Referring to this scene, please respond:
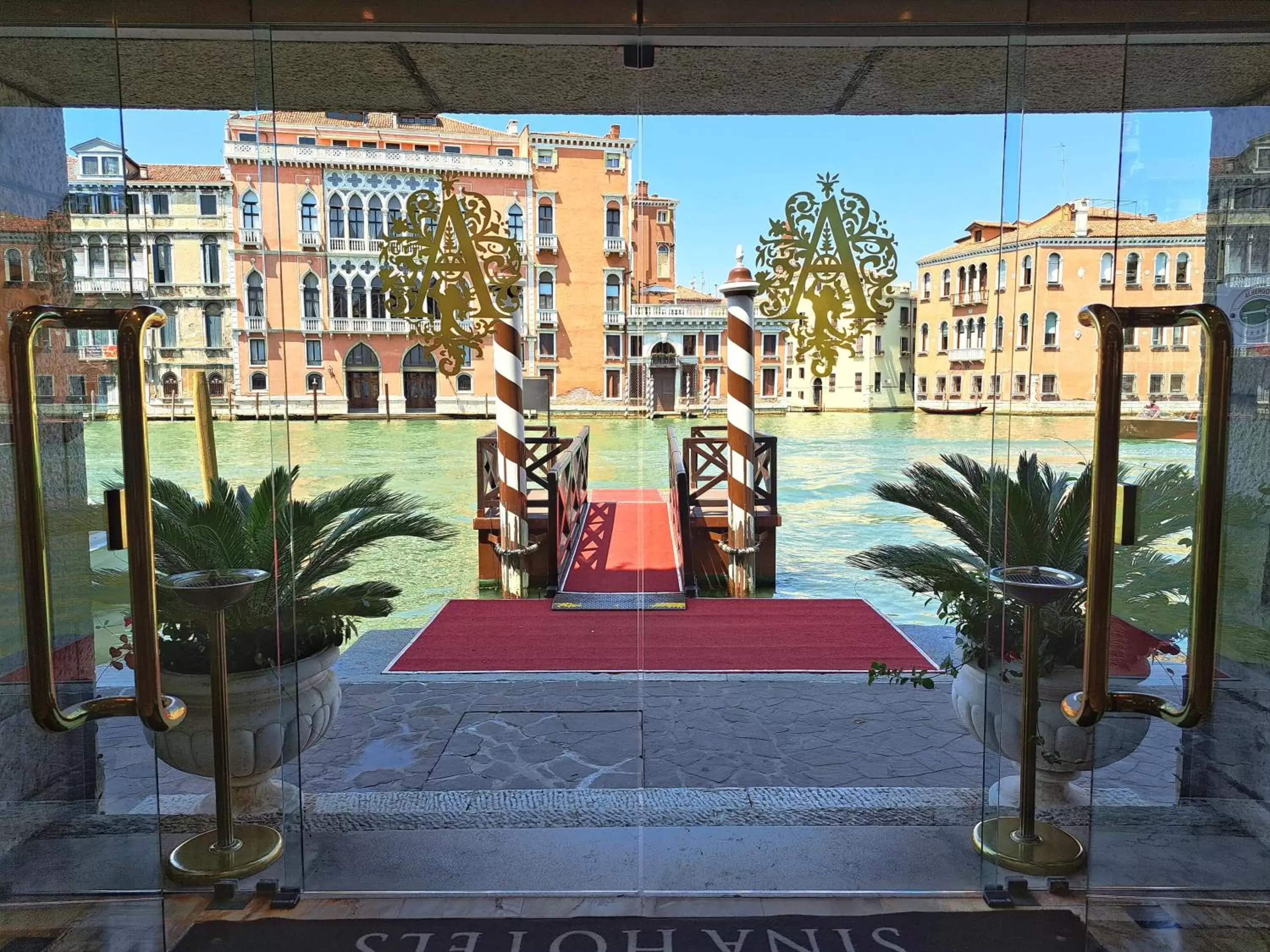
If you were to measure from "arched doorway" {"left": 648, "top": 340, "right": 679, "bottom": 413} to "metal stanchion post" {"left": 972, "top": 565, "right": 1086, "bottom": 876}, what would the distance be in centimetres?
139

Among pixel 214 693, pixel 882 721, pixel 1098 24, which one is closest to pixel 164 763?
pixel 214 693

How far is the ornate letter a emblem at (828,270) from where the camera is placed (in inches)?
101

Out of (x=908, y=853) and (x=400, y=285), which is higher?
(x=400, y=285)

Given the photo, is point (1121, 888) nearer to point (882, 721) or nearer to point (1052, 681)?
point (1052, 681)

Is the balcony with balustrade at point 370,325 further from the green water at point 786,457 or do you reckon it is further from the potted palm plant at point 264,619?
the potted palm plant at point 264,619

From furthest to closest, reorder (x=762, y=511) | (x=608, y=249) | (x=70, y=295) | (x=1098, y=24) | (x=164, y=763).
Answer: (x=762, y=511) < (x=608, y=249) < (x=164, y=763) < (x=1098, y=24) < (x=70, y=295)

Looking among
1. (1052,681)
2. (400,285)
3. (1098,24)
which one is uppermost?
(1098,24)

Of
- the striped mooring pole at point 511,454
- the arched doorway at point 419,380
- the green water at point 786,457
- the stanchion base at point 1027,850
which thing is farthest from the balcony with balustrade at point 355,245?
the stanchion base at point 1027,850

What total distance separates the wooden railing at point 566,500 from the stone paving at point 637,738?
106cm

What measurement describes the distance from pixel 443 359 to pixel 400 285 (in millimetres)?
268

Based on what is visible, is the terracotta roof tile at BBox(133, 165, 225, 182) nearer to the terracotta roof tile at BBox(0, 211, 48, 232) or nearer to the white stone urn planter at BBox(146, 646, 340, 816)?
the terracotta roof tile at BBox(0, 211, 48, 232)

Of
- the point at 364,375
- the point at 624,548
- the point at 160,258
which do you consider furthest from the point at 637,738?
the point at 624,548

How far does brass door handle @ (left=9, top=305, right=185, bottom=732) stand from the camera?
1518 millimetres

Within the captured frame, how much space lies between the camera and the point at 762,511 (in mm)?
4148
